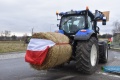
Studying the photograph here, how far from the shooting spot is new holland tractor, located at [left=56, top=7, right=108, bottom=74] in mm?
8836

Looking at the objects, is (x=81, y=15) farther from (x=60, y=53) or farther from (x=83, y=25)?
(x=60, y=53)

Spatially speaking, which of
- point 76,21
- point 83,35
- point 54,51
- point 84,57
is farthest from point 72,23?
point 54,51

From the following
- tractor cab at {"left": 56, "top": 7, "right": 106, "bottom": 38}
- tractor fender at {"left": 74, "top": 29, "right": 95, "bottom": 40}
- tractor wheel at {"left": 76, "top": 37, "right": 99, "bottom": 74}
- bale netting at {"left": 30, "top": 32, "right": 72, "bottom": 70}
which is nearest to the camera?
bale netting at {"left": 30, "top": 32, "right": 72, "bottom": 70}

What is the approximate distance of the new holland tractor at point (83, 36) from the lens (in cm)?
884

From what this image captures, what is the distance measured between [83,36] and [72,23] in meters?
1.67


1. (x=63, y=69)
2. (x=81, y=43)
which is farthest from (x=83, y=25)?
(x=63, y=69)

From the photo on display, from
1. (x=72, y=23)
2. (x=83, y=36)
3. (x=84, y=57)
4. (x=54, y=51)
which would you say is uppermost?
(x=72, y=23)

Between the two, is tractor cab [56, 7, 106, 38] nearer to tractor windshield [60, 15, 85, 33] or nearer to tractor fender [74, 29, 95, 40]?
tractor windshield [60, 15, 85, 33]

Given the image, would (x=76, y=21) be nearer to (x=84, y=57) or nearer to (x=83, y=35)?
(x=83, y=35)

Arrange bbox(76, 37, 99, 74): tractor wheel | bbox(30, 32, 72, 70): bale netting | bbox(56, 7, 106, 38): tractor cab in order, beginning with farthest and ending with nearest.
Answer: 1. bbox(56, 7, 106, 38): tractor cab
2. bbox(76, 37, 99, 74): tractor wheel
3. bbox(30, 32, 72, 70): bale netting

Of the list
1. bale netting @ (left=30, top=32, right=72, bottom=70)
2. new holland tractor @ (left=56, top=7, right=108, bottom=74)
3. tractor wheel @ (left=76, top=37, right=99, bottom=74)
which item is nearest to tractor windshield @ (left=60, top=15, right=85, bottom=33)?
new holland tractor @ (left=56, top=7, right=108, bottom=74)

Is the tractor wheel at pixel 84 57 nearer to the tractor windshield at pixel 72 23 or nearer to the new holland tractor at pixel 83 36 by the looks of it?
the new holland tractor at pixel 83 36

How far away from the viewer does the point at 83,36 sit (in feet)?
29.6

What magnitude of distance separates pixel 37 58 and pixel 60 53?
79cm
